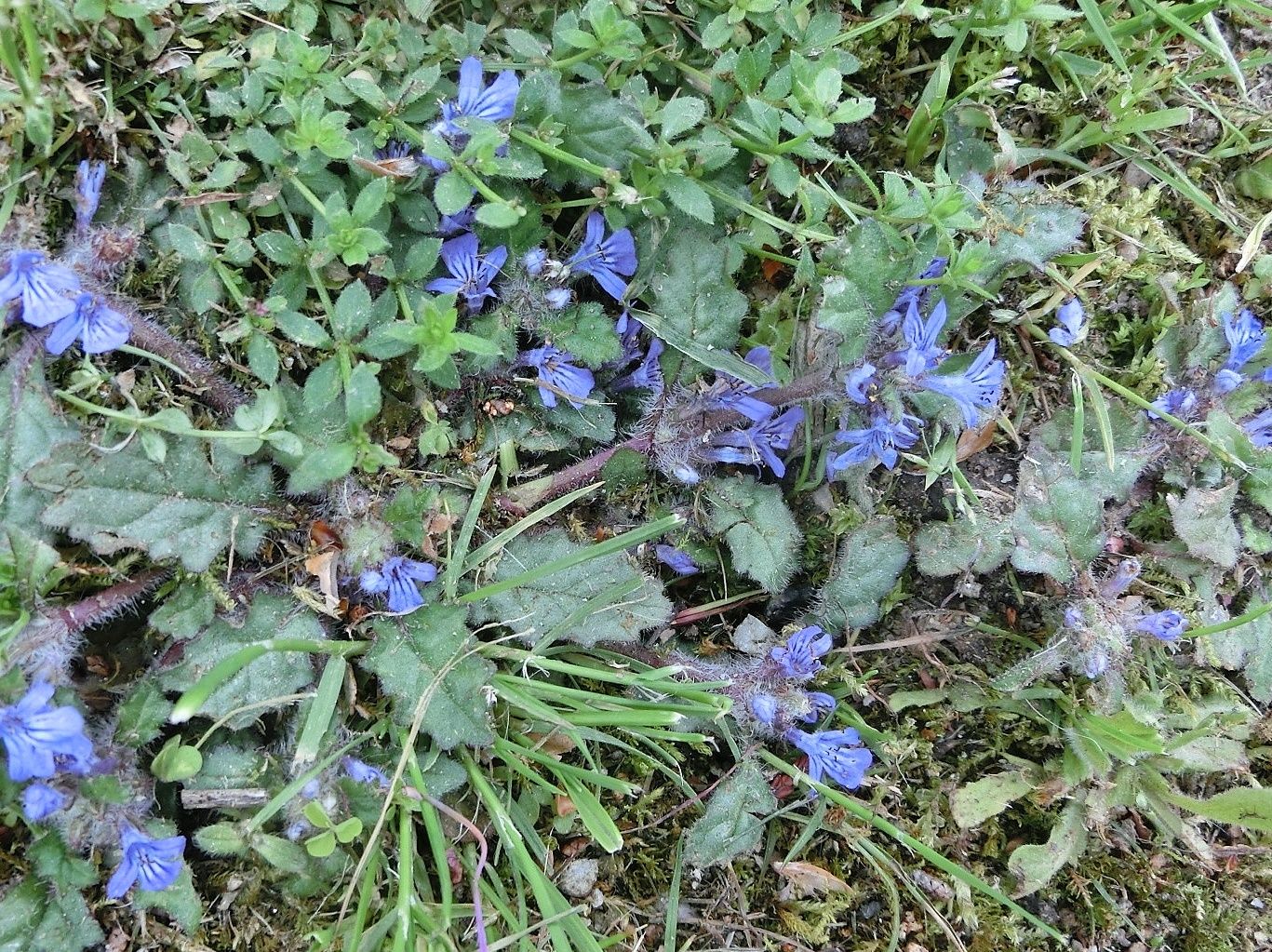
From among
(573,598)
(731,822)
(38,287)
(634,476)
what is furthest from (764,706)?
(38,287)

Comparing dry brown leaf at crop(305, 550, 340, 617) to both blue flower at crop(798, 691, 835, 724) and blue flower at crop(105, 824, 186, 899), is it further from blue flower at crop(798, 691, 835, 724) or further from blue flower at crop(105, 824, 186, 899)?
blue flower at crop(798, 691, 835, 724)

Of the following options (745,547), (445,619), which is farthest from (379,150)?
(745,547)

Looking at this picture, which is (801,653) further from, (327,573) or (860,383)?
(327,573)

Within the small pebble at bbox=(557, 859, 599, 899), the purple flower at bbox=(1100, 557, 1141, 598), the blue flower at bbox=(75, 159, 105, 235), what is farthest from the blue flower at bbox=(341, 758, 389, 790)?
the purple flower at bbox=(1100, 557, 1141, 598)

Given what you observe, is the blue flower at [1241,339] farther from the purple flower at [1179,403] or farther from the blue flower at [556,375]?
the blue flower at [556,375]

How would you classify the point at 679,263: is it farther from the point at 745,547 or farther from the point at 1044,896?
the point at 1044,896
